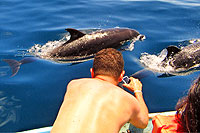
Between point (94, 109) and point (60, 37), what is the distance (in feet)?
19.9

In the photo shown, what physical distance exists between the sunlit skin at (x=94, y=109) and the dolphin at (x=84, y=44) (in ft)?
13.0

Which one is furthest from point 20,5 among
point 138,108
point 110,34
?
point 138,108

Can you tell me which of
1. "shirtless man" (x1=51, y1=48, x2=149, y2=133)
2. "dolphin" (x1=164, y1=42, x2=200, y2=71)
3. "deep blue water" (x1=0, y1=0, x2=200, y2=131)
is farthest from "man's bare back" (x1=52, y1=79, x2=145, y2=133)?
"dolphin" (x1=164, y1=42, x2=200, y2=71)

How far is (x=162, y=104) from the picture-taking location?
187 inches

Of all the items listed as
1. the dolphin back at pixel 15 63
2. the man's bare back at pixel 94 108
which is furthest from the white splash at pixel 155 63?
the man's bare back at pixel 94 108

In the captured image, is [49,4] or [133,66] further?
[49,4]

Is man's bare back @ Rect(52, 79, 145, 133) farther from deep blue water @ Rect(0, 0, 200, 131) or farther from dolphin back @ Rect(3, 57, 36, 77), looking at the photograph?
dolphin back @ Rect(3, 57, 36, 77)

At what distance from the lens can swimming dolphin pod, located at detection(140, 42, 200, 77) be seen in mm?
6203

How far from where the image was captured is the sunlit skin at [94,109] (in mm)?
2496

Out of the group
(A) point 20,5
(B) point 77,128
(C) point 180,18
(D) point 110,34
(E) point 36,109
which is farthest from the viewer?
(A) point 20,5

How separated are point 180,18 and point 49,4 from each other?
7.00 m

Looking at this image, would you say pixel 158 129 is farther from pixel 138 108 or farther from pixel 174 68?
pixel 174 68

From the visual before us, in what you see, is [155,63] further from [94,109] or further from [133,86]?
[94,109]

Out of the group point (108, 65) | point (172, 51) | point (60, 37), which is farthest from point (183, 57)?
point (60, 37)
